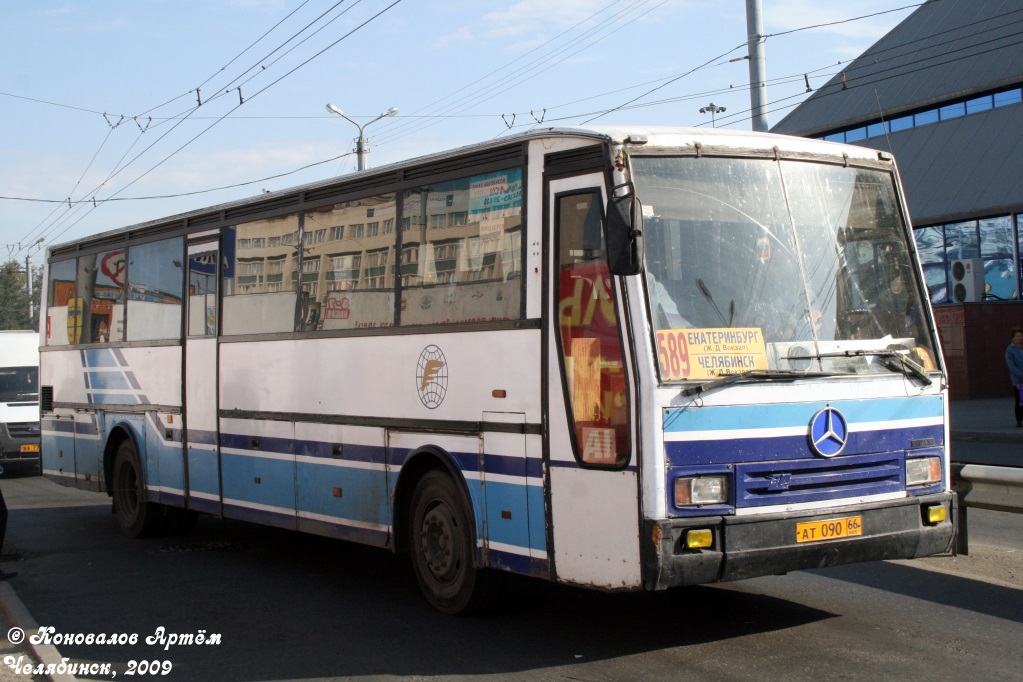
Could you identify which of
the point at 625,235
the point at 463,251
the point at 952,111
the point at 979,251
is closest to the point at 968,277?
the point at 979,251

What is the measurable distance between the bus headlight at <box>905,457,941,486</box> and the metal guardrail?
3.19 feet

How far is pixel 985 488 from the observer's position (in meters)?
8.12

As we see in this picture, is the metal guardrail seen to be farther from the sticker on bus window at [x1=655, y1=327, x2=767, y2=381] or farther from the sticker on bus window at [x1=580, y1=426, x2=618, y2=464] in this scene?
the sticker on bus window at [x1=580, y1=426, x2=618, y2=464]

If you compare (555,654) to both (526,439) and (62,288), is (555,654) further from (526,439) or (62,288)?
(62,288)

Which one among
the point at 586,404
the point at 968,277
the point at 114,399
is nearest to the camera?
the point at 586,404

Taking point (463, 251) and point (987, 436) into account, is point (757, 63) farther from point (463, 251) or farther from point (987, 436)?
point (463, 251)

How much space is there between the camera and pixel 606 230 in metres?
6.41

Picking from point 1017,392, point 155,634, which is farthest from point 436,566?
point 1017,392

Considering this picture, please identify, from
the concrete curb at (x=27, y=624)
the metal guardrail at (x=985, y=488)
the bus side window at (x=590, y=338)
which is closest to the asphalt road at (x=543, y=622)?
the concrete curb at (x=27, y=624)

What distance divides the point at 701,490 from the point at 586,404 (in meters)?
0.85

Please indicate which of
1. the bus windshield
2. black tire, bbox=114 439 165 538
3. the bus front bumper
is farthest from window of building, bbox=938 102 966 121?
the bus front bumper

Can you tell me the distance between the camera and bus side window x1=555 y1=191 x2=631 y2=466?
662 centimetres

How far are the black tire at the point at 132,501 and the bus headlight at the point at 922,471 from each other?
8.48m

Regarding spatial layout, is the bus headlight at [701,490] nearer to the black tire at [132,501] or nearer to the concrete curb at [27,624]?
the concrete curb at [27,624]
